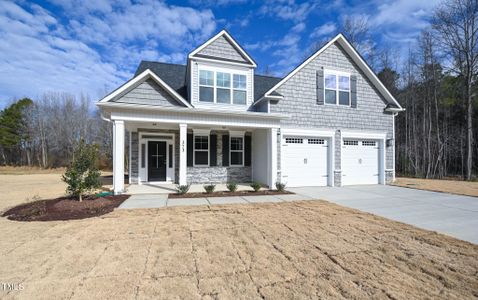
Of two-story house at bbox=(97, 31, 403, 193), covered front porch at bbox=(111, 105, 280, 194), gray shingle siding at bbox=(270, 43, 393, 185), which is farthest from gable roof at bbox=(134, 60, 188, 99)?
gray shingle siding at bbox=(270, 43, 393, 185)

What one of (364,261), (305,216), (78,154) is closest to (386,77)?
(305,216)

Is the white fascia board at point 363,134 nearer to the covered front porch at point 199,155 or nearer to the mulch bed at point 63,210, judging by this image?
the covered front porch at point 199,155

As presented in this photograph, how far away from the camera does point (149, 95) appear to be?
33.2ft

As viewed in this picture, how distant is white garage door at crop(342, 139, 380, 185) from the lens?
12.2 m

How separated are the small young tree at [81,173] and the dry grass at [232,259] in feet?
6.10

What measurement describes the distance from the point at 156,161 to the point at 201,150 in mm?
2592

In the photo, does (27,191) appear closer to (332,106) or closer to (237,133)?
(237,133)

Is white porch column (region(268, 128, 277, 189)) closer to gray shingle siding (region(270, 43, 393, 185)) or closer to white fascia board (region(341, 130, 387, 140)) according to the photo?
gray shingle siding (region(270, 43, 393, 185))

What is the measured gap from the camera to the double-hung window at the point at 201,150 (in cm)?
1203

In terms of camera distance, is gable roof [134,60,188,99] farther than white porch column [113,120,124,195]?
Yes

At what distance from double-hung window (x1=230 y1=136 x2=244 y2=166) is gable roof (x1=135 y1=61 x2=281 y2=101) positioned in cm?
256

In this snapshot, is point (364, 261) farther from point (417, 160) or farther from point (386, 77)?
point (386, 77)

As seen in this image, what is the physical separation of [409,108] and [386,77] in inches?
158

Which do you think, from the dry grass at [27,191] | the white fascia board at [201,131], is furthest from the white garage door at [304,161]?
the dry grass at [27,191]
